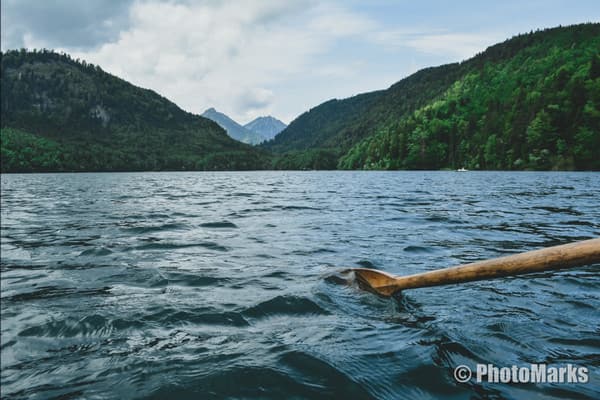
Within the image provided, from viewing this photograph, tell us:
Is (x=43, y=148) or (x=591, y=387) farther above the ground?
(x=43, y=148)

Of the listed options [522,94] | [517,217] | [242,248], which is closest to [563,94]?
[522,94]

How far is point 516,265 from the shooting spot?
3.27m

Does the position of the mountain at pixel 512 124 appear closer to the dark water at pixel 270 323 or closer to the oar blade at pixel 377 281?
the dark water at pixel 270 323

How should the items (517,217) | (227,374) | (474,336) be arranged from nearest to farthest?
1. (227,374)
2. (474,336)
3. (517,217)

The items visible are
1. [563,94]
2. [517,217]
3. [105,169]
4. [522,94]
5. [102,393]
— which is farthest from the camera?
[105,169]

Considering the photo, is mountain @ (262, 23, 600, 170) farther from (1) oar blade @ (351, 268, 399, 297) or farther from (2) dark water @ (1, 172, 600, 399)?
(1) oar blade @ (351, 268, 399, 297)

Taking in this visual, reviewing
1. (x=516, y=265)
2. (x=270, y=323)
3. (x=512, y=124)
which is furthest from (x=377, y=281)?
(x=512, y=124)

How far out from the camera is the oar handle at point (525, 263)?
2.78m

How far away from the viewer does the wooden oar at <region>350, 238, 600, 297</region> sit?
9.13 feet

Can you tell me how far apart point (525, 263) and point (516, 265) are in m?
0.09

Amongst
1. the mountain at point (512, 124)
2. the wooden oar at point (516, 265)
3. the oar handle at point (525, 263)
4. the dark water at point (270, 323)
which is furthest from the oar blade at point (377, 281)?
the mountain at point (512, 124)

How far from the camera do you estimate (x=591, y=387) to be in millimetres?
3076

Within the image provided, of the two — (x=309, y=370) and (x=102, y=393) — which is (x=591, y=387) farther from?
(x=102, y=393)

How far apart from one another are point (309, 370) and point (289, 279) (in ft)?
9.99
